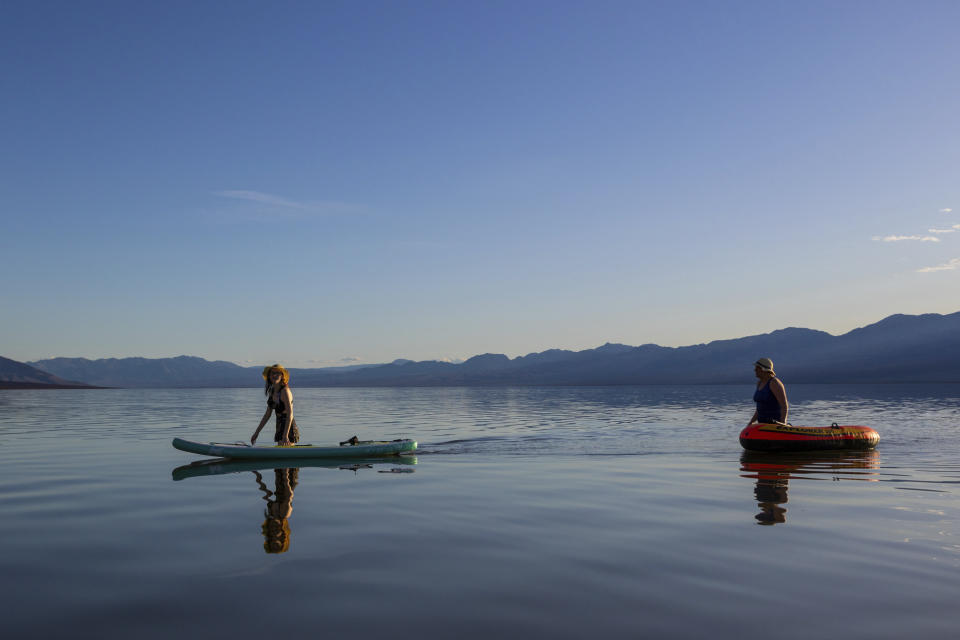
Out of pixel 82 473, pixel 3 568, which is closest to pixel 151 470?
pixel 82 473

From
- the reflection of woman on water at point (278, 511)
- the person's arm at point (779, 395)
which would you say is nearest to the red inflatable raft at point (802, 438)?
the person's arm at point (779, 395)

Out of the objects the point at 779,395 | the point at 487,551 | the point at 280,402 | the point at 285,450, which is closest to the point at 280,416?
the point at 280,402

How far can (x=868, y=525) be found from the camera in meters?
9.98

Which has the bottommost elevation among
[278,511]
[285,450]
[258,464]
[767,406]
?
[258,464]

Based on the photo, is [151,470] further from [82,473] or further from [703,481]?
[703,481]

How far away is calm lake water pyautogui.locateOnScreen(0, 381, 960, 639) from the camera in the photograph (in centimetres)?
605

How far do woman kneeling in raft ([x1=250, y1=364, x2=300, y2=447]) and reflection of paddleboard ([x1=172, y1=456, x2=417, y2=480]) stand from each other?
2.42 feet

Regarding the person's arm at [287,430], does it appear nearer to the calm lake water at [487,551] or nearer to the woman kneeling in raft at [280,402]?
the woman kneeling in raft at [280,402]

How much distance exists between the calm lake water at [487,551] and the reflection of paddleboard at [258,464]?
1.28 ft

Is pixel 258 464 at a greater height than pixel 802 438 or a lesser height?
lesser

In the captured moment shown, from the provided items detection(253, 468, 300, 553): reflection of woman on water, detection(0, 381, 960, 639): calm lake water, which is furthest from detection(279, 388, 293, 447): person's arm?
detection(253, 468, 300, 553): reflection of woman on water

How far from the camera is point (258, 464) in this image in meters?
20.0

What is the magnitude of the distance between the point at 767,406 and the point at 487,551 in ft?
54.9

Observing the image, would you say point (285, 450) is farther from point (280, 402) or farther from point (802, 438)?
point (802, 438)
